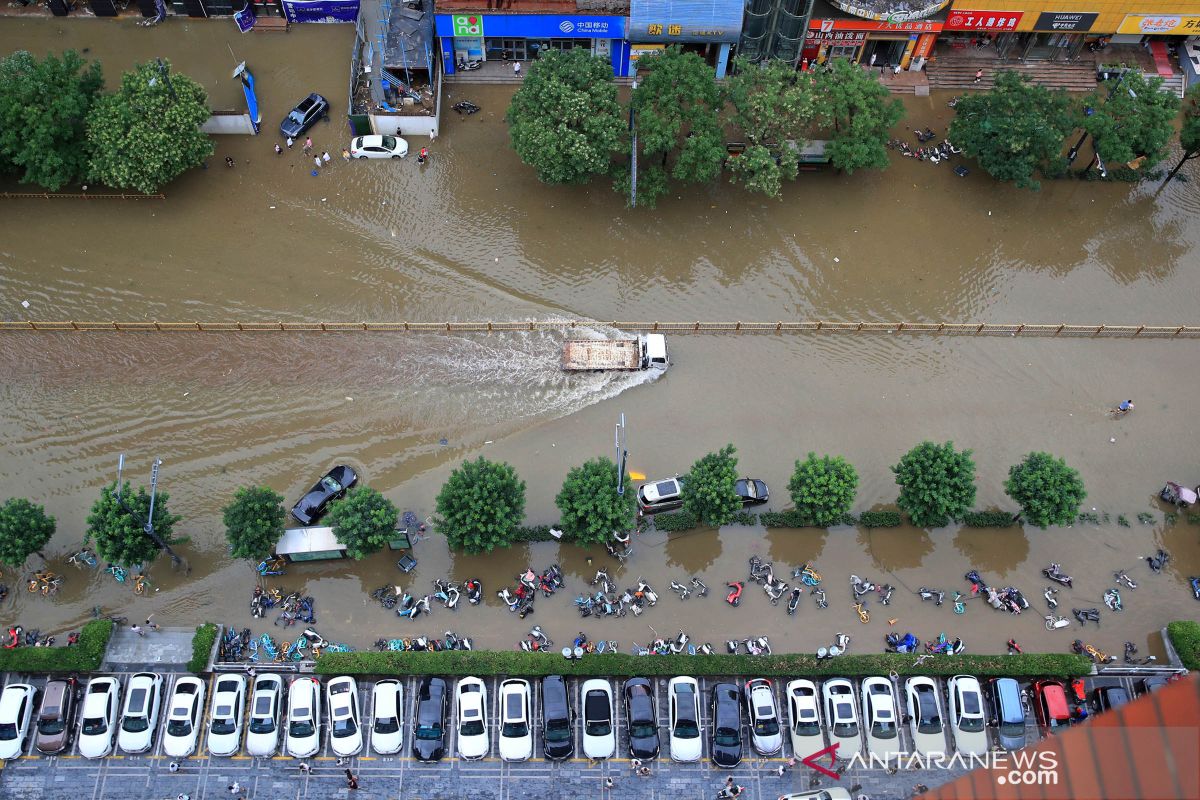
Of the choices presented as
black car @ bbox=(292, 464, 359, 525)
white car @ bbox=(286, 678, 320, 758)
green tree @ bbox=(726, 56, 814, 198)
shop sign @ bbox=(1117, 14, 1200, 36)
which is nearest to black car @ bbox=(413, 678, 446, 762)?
white car @ bbox=(286, 678, 320, 758)

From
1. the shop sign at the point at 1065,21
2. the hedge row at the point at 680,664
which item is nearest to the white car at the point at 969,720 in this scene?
the hedge row at the point at 680,664

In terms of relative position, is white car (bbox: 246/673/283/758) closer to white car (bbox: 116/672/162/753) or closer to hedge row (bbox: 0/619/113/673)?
white car (bbox: 116/672/162/753)

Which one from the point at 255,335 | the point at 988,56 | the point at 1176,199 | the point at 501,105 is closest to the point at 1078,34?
the point at 988,56

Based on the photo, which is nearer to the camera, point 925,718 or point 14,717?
point 14,717

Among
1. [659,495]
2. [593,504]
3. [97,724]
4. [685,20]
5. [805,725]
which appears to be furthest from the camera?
[685,20]

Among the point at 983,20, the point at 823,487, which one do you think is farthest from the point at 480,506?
the point at 983,20

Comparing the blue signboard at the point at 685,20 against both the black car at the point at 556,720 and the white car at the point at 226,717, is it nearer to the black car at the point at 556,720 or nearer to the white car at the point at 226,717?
the black car at the point at 556,720

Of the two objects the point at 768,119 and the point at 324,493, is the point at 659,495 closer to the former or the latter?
the point at 324,493
